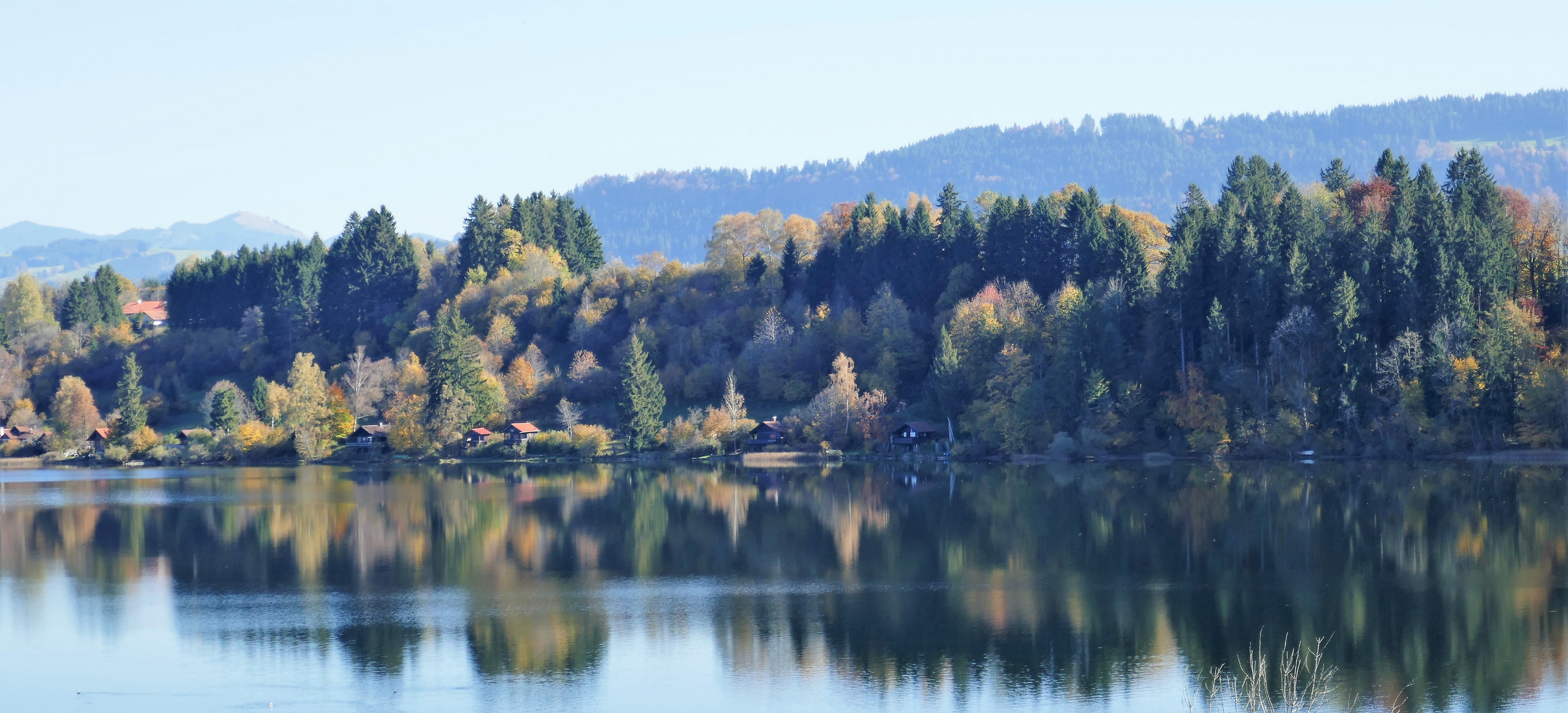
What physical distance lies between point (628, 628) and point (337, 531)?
2648cm

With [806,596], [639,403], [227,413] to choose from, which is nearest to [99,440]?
[227,413]

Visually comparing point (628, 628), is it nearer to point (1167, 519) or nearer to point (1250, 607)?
point (1250, 607)

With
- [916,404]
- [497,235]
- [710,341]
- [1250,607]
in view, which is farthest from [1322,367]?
[497,235]

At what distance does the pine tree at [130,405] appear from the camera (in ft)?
353

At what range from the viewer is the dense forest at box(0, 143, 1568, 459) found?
75.1 m

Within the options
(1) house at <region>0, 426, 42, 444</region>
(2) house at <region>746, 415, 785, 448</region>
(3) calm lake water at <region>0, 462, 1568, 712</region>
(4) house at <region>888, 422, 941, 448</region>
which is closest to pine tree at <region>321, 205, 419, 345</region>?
(1) house at <region>0, 426, 42, 444</region>

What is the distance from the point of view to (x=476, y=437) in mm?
103688

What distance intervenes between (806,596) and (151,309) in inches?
5400

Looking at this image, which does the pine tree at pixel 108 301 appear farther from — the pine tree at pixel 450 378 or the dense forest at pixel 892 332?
the pine tree at pixel 450 378

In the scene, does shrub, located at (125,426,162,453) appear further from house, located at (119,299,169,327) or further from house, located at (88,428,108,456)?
house, located at (119,299,169,327)

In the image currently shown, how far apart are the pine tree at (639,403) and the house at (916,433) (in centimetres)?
1806

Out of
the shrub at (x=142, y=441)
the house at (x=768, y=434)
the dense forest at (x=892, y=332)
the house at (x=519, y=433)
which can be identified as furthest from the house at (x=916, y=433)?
the shrub at (x=142, y=441)

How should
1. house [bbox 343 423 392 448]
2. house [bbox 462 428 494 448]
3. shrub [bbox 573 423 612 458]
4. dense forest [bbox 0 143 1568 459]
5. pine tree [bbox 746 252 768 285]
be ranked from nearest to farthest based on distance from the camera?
dense forest [bbox 0 143 1568 459] < shrub [bbox 573 423 612 458] < house [bbox 462 428 494 448] < house [bbox 343 423 392 448] < pine tree [bbox 746 252 768 285]

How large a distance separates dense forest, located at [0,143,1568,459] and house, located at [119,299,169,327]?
3.37 m
